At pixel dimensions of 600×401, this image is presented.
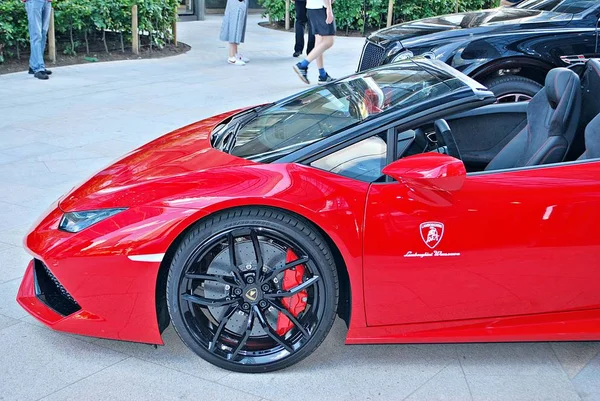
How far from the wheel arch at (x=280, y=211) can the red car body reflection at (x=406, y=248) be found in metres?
0.03

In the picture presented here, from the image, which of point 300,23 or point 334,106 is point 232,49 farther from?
point 334,106

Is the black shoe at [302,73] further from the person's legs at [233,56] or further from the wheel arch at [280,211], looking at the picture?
the wheel arch at [280,211]

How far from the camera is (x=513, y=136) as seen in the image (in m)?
4.34

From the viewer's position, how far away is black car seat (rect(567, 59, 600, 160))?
Answer: 11.4ft

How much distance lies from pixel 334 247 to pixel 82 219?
111 cm

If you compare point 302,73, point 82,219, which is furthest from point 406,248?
point 302,73

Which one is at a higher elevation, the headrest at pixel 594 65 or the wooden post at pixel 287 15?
the headrest at pixel 594 65

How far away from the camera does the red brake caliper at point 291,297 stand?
3.08 metres

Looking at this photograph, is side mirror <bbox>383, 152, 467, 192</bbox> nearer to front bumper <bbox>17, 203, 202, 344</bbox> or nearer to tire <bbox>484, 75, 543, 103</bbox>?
front bumper <bbox>17, 203, 202, 344</bbox>

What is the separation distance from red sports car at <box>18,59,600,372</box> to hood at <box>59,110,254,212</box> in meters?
0.01

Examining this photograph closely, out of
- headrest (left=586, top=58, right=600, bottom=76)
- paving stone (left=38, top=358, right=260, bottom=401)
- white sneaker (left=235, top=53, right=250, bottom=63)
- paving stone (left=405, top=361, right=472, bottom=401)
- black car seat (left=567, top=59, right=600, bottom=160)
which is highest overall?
headrest (left=586, top=58, right=600, bottom=76)

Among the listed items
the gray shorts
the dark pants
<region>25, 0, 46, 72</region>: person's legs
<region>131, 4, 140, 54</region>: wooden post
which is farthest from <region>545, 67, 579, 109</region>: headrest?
<region>131, 4, 140, 54</region>: wooden post

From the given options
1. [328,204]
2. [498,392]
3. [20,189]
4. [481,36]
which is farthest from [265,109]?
[481,36]

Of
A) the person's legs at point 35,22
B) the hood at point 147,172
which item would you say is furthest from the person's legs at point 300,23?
the hood at point 147,172
